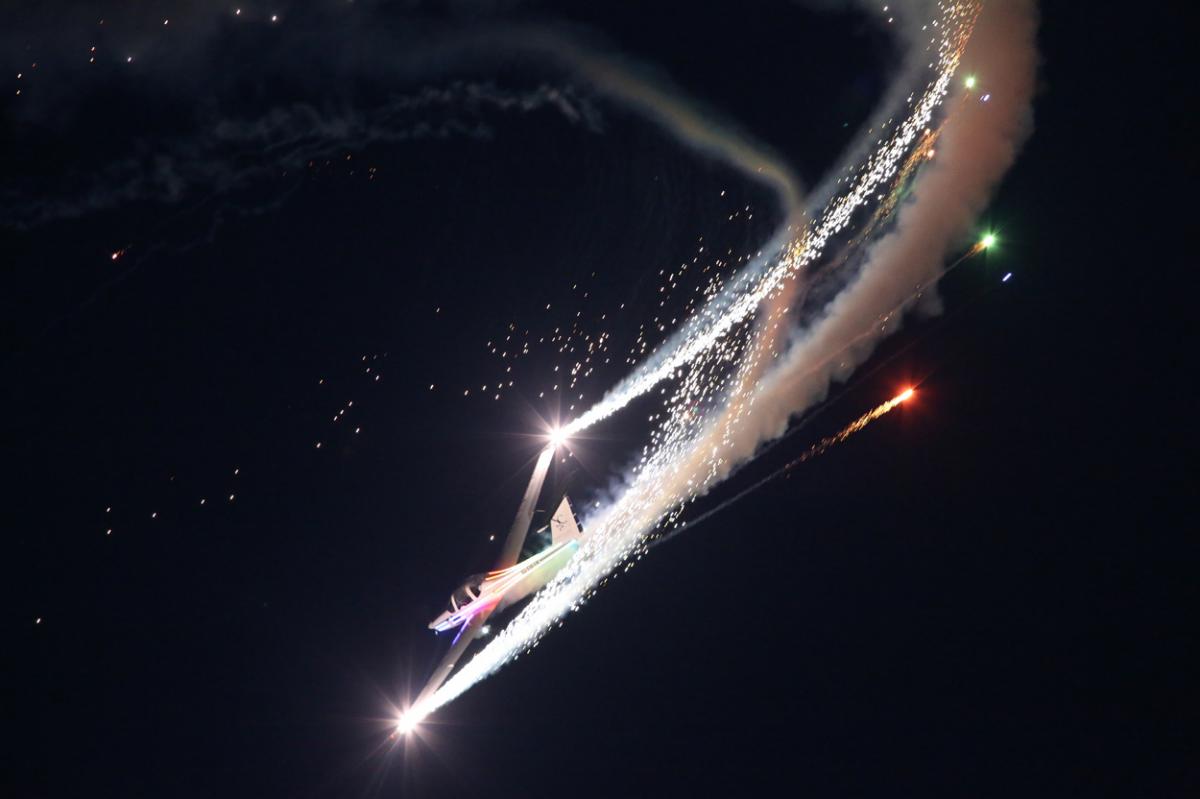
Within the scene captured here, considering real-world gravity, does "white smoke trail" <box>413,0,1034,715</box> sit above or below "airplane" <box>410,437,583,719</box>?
above

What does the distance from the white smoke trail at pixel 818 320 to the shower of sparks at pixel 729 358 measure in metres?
0.03

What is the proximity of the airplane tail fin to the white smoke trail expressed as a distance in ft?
1.79

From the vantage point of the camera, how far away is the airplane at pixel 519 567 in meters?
14.9

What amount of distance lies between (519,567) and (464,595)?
1433 millimetres

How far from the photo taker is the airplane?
14.9 metres

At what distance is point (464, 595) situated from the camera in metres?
14.3

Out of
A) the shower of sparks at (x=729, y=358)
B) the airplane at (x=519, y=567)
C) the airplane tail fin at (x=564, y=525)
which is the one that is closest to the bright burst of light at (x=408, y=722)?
the airplane at (x=519, y=567)

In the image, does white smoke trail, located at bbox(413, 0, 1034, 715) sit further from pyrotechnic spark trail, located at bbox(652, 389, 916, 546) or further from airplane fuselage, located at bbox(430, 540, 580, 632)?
pyrotechnic spark trail, located at bbox(652, 389, 916, 546)

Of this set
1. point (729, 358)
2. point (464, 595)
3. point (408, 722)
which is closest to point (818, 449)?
point (729, 358)

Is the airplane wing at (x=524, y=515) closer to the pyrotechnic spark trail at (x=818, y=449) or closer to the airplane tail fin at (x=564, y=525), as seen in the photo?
the airplane tail fin at (x=564, y=525)

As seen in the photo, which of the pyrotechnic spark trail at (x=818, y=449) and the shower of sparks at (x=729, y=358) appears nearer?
the shower of sparks at (x=729, y=358)

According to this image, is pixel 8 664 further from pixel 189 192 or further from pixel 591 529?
pixel 591 529

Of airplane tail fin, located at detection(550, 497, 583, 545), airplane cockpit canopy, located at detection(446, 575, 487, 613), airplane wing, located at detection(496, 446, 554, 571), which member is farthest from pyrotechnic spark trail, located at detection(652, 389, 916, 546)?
airplane cockpit canopy, located at detection(446, 575, 487, 613)

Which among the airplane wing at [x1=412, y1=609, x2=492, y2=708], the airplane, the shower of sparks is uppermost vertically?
the shower of sparks
